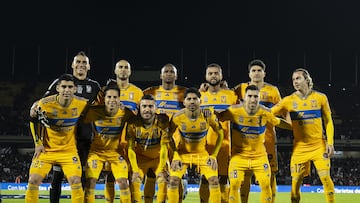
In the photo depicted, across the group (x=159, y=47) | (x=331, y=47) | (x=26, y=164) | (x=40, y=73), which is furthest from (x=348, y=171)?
(x=40, y=73)

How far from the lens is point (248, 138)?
711 centimetres

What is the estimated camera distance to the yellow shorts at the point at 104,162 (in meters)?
6.62

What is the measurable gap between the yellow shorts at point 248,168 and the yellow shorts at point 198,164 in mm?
299

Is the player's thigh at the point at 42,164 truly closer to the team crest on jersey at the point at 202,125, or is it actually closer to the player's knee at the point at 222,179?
the team crest on jersey at the point at 202,125

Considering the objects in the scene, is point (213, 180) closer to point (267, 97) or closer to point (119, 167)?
point (119, 167)

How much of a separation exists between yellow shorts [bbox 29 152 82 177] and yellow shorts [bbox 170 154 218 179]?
1303 millimetres

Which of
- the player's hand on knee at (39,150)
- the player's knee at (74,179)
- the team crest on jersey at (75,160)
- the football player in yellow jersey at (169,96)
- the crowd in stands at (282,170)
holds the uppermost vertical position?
the football player in yellow jersey at (169,96)

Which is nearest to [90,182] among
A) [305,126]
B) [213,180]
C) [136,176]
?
[136,176]

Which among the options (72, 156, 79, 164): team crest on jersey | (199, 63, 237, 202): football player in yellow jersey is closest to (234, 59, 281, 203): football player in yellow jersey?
(199, 63, 237, 202): football player in yellow jersey

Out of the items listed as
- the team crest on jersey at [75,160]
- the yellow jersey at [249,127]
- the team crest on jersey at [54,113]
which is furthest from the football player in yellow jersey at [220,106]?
the team crest on jersey at [54,113]

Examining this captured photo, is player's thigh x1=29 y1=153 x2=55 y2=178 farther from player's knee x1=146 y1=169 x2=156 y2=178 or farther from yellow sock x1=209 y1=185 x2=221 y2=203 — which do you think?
yellow sock x1=209 y1=185 x2=221 y2=203

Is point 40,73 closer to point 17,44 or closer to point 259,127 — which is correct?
point 17,44

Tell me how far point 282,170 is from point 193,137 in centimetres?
1848

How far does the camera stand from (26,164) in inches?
952
